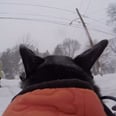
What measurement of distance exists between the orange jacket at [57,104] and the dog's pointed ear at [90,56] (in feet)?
0.25

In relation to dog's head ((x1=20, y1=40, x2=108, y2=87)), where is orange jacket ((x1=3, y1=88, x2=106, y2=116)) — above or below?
below

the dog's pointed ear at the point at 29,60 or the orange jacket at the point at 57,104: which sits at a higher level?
the dog's pointed ear at the point at 29,60

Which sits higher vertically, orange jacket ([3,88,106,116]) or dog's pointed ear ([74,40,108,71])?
dog's pointed ear ([74,40,108,71])

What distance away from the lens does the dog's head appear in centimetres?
60

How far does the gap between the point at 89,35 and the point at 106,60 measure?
1.97 m

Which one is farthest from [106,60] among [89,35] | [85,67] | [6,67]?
[85,67]

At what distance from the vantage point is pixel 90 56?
2.03ft

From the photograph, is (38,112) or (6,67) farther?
(6,67)

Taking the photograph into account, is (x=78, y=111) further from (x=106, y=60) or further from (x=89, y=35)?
(x=106, y=60)

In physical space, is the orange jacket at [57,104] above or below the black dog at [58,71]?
below

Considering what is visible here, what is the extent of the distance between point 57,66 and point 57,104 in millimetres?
90

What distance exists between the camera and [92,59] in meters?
0.62

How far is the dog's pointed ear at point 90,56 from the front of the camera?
2.02 feet

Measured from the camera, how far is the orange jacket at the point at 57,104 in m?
0.53
